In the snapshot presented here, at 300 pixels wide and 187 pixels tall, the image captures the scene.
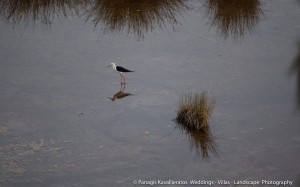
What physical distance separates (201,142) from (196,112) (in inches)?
17.1

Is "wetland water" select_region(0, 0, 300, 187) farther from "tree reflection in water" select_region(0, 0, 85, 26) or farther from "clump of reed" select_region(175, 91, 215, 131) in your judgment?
"clump of reed" select_region(175, 91, 215, 131)

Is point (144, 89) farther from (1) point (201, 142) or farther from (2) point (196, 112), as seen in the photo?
(1) point (201, 142)

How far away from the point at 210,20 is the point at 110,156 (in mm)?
5143

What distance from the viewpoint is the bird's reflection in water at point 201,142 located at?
7.25 meters

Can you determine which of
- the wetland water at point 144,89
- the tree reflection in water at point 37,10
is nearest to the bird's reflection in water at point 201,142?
the wetland water at point 144,89

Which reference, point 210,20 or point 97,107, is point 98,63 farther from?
point 210,20

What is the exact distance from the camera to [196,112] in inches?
299

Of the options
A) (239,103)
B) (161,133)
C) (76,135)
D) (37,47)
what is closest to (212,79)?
(239,103)

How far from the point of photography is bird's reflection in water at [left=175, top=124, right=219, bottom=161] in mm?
7246

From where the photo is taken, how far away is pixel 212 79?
913cm

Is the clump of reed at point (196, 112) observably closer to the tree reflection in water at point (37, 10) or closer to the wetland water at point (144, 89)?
the wetland water at point (144, 89)

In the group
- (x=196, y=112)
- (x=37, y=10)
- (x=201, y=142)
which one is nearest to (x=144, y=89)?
(x=196, y=112)

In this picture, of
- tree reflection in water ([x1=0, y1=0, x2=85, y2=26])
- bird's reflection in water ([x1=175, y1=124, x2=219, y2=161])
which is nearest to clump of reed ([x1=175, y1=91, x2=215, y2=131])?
bird's reflection in water ([x1=175, y1=124, x2=219, y2=161])

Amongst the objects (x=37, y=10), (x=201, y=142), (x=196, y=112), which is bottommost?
(x=201, y=142)
